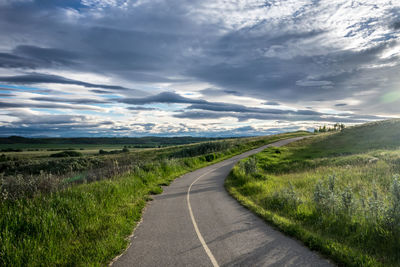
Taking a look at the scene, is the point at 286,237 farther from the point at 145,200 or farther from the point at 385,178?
the point at 385,178

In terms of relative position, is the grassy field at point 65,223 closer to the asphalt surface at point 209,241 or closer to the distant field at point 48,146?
the asphalt surface at point 209,241

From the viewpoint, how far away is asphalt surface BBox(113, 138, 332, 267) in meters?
5.98

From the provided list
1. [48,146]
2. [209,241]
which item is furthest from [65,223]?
[48,146]

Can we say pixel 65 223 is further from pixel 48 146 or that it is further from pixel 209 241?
pixel 48 146

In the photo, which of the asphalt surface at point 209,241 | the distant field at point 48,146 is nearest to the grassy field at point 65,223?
the asphalt surface at point 209,241

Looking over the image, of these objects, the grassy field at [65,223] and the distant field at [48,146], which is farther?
the distant field at [48,146]

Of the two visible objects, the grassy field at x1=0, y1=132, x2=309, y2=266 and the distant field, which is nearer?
the grassy field at x1=0, y1=132, x2=309, y2=266

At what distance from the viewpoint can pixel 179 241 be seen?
730 centimetres

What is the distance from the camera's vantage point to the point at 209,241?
724 cm

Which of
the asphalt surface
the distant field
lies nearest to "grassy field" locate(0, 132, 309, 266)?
the asphalt surface

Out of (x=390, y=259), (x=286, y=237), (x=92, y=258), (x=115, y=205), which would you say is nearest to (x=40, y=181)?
(x=115, y=205)

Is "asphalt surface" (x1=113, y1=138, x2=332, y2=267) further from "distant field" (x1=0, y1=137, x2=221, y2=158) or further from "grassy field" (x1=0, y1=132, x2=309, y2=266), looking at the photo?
"distant field" (x1=0, y1=137, x2=221, y2=158)

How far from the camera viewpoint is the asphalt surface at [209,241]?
5.98 meters

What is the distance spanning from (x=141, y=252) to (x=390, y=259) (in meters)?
6.28
